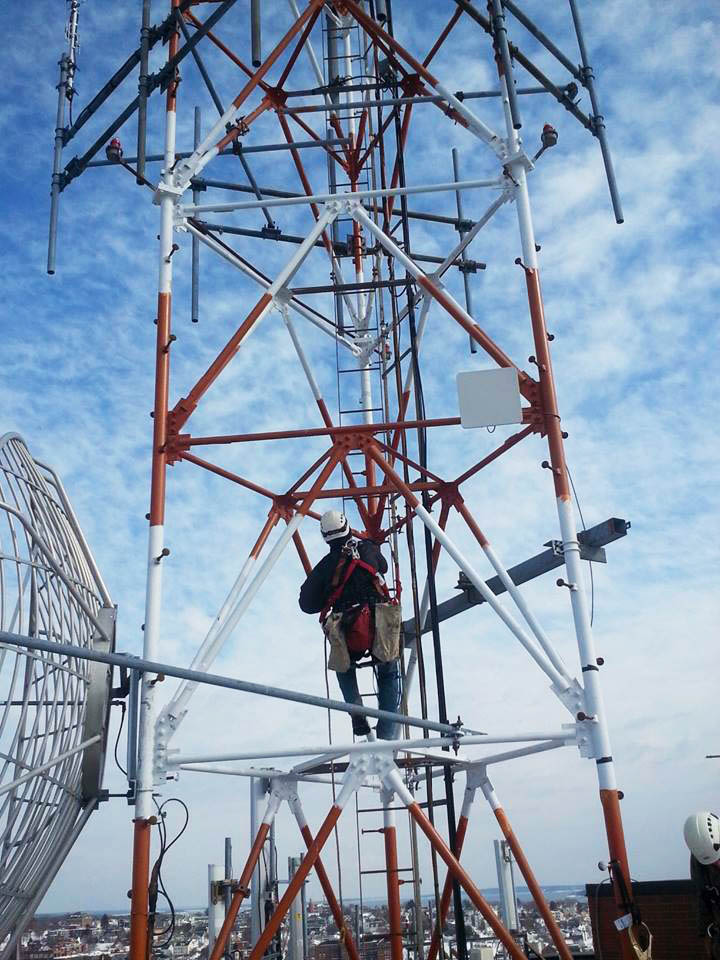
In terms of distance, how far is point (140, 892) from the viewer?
31.4 feet

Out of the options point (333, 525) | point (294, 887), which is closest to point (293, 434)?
point (333, 525)

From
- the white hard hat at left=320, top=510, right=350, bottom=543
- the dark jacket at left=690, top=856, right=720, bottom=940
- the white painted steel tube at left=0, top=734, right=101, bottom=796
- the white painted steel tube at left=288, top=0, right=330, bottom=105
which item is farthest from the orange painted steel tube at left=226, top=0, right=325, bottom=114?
the dark jacket at left=690, top=856, right=720, bottom=940

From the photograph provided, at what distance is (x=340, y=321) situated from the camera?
1541cm

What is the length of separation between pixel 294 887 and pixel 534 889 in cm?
256

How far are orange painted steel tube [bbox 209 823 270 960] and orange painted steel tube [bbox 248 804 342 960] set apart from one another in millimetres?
147

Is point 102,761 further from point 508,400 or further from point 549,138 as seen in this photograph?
point 549,138

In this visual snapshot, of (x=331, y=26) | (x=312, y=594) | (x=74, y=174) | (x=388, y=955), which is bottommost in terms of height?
(x=388, y=955)

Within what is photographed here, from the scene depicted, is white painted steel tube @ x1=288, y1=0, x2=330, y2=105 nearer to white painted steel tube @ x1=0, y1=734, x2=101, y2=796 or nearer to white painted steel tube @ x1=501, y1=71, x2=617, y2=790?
white painted steel tube @ x1=501, y1=71, x2=617, y2=790

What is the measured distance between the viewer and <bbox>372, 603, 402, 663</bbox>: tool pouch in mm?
10453

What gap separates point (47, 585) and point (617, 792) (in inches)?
251

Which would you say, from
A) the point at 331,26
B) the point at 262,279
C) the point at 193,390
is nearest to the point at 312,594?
the point at 193,390

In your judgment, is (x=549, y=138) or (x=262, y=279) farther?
(x=262, y=279)

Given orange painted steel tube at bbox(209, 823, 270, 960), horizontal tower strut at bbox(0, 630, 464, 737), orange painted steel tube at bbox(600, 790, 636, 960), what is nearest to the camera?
horizontal tower strut at bbox(0, 630, 464, 737)

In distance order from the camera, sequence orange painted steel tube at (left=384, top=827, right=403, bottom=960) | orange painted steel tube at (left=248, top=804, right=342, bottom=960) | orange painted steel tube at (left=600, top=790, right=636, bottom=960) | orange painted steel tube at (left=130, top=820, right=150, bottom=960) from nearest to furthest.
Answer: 1. orange painted steel tube at (left=600, top=790, right=636, bottom=960)
2. orange painted steel tube at (left=130, top=820, right=150, bottom=960)
3. orange painted steel tube at (left=248, top=804, right=342, bottom=960)
4. orange painted steel tube at (left=384, top=827, right=403, bottom=960)
